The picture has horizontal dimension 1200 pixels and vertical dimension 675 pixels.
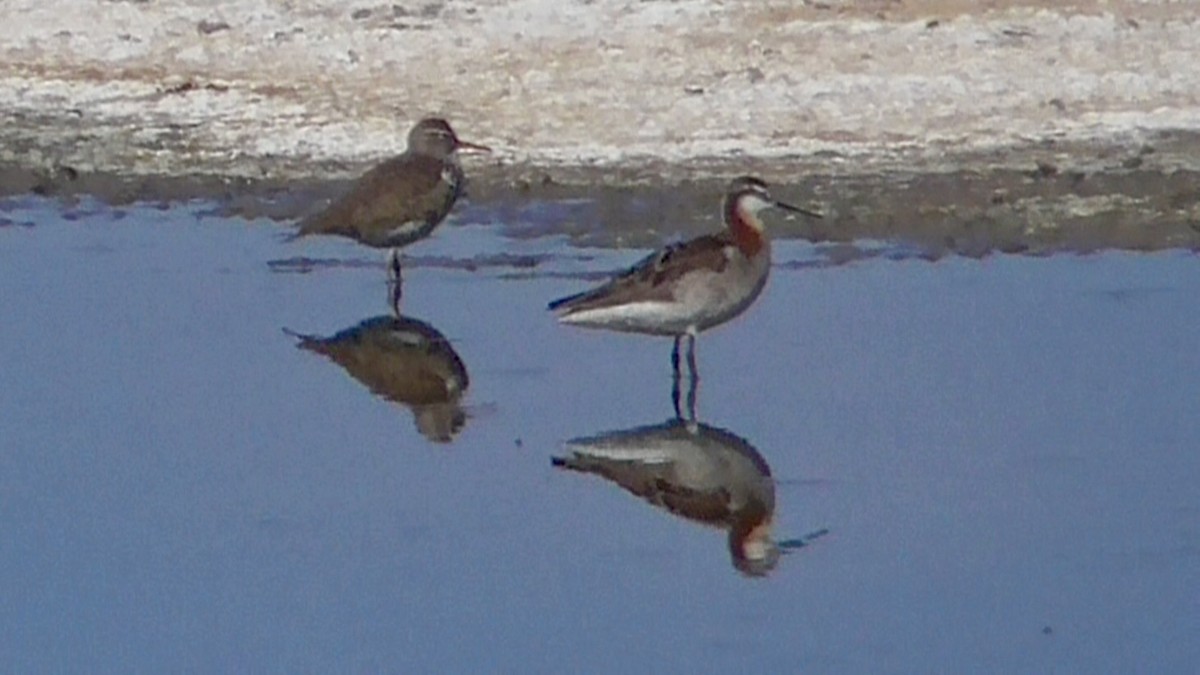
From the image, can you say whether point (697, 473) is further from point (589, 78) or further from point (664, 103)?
point (589, 78)

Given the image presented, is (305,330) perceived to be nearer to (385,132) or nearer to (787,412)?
(787,412)

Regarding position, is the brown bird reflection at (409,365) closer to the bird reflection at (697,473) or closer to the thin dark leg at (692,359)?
the bird reflection at (697,473)

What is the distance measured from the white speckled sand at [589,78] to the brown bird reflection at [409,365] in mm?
3581

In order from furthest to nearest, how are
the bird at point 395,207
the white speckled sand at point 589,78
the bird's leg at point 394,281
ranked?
the white speckled sand at point 589,78 < the bird at point 395,207 < the bird's leg at point 394,281

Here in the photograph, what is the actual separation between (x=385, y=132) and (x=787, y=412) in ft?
20.4

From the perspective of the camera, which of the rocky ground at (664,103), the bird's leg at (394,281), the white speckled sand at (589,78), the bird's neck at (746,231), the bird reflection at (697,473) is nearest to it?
the bird reflection at (697,473)

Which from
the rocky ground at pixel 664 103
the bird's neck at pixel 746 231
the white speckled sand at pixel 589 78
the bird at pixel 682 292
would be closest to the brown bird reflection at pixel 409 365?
the bird at pixel 682 292

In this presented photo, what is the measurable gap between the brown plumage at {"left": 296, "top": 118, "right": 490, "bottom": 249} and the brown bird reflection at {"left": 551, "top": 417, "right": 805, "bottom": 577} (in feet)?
9.93

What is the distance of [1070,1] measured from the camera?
59.7 feet

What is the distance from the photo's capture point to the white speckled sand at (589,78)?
16125 mm

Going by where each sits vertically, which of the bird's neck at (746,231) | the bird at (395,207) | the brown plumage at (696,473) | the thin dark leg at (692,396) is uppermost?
the bird at (395,207)

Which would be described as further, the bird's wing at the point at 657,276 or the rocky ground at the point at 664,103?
the rocky ground at the point at 664,103

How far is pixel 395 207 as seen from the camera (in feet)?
44.0

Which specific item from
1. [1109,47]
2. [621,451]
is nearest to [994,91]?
[1109,47]
